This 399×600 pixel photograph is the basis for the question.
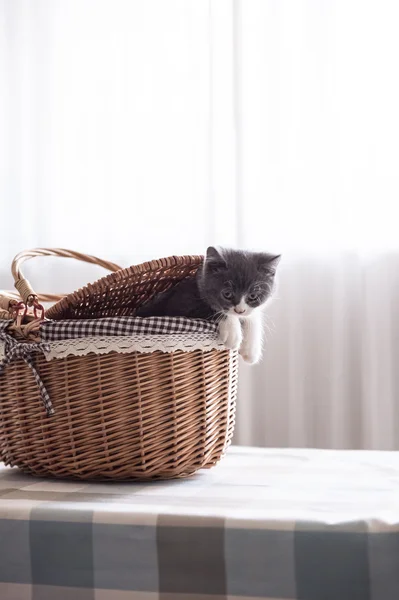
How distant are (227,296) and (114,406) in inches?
9.8

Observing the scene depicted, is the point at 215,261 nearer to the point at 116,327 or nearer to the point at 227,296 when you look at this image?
the point at 227,296

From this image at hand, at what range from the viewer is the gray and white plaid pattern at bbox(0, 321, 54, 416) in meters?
1.02

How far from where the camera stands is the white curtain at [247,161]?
187 centimetres

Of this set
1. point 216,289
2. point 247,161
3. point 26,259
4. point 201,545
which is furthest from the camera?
point 247,161

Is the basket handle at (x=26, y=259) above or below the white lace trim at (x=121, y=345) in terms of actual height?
above

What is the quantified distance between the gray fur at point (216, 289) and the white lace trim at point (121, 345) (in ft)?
0.33

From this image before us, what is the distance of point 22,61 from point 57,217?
508 millimetres

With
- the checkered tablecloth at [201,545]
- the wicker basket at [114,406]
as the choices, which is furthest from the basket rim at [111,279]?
the checkered tablecloth at [201,545]

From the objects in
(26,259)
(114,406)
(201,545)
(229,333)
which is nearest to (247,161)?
(26,259)

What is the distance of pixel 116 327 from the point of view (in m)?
0.99

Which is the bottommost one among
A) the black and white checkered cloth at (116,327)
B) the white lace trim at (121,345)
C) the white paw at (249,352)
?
the white paw at (249,352)

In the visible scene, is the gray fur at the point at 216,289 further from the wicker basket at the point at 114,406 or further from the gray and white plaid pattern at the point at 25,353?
the gray and white plaid pattern at the point at 25,353

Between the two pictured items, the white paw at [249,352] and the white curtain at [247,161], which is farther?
the white curtain at [247,161]

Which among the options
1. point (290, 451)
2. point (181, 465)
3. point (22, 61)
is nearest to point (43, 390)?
point (181, 465)
